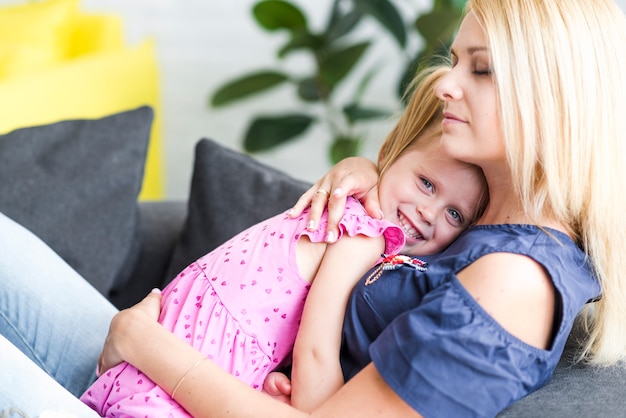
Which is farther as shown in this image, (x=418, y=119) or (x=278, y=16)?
(x=278, y=16)

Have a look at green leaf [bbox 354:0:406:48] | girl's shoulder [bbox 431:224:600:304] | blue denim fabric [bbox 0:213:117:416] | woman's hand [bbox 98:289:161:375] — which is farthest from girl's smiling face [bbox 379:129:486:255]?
green leaf [bbox 354:0:406:48]

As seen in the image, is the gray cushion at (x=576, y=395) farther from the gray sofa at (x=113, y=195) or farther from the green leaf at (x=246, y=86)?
the green leaf at (x=246, y=86)

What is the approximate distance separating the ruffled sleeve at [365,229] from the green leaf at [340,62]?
1.82m

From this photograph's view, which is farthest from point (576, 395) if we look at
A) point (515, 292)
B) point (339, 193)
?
point (339, 193)

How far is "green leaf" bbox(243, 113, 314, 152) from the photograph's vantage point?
326 cm

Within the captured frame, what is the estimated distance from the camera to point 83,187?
1.95 metres

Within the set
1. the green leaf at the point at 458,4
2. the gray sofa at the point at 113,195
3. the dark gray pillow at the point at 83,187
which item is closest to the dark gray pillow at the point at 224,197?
the gray sofa at the point at 113,195

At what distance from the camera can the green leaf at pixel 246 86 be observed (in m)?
3.23

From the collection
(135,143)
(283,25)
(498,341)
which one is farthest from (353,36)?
(498,341)

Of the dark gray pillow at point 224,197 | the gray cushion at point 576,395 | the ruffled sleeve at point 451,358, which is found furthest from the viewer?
the dark gray pillow at point 224,197

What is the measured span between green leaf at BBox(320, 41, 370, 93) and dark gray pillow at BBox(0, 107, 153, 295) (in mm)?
1189

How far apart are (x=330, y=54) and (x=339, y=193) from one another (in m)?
1.83

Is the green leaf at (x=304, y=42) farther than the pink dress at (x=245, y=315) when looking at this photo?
Yes

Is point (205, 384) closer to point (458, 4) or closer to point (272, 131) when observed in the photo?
point (458, 4)
